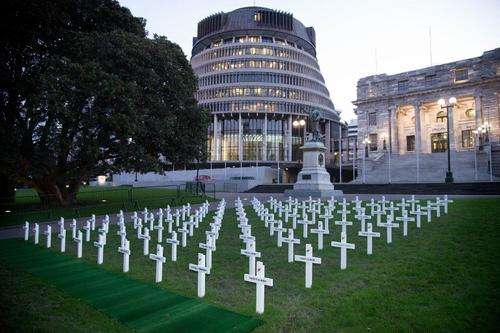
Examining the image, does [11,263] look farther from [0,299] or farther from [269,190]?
[269,190]

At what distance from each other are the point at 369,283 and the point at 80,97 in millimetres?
18892

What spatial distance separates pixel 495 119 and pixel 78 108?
57.7 m

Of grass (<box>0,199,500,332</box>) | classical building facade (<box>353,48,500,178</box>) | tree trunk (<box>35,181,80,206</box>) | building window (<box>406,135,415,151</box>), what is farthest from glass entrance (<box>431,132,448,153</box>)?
tree trunk (<box>35,181,80,206</box>)

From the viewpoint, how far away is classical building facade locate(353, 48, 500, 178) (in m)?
52.6

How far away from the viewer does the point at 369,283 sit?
6.83 meters

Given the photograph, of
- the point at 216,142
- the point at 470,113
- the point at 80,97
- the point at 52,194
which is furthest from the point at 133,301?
the point at 216,142

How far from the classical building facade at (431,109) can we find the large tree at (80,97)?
137 feet

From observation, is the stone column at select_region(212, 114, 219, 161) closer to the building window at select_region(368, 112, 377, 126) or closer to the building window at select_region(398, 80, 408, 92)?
the building window at select_region(368, 112, 377, 126)

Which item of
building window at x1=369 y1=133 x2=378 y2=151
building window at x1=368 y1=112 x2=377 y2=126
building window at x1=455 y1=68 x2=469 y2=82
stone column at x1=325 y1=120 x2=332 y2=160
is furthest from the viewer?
stone column at x1=325 y1=120 x2=332 y2=160

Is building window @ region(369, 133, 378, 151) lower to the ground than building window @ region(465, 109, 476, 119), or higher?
lower

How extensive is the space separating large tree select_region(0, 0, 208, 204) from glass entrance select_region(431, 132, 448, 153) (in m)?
49.8

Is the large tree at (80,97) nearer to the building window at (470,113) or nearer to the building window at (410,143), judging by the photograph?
the building window at (410,143)

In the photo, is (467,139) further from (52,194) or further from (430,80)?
(52,194)

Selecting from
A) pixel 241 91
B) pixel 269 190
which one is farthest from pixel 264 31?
pixel 269 190
